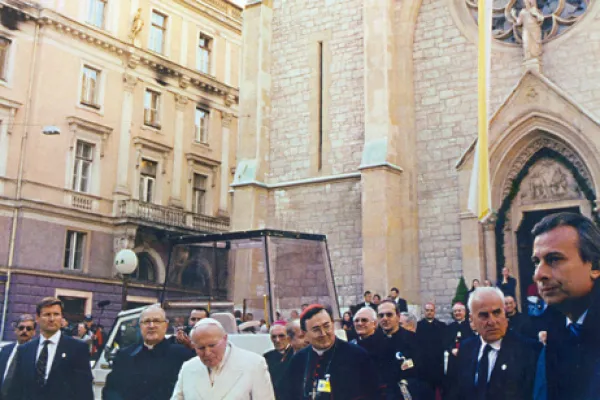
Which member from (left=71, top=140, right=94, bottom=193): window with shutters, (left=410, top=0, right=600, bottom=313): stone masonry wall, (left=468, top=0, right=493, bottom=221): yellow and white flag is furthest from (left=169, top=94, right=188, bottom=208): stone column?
(left=468, top=0, right=493, bottom=221): yellow and white flag

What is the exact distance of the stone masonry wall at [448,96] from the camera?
51.3 ft

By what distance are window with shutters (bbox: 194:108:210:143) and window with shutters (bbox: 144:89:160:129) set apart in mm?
2232

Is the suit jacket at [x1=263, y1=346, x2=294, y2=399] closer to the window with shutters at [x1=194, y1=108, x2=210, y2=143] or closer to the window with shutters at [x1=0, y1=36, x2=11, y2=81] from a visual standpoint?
the window with shutters at [x1=0, y1=36, x2=11, y2=81]

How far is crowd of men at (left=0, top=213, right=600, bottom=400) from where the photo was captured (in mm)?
2830

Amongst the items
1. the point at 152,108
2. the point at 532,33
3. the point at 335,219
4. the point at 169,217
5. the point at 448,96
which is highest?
the point at 152,108

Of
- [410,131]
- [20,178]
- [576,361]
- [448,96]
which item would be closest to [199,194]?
[20,178]

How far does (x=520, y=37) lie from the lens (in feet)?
53.8

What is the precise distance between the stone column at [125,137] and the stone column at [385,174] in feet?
45.3

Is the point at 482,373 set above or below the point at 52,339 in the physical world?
below

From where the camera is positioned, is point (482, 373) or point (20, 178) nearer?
point (482, 373)

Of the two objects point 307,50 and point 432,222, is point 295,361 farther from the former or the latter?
point 307,50

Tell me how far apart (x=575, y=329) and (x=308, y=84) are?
56.1ft

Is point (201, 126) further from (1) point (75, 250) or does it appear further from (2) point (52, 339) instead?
(2) point (52, 339)

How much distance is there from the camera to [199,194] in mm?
31438
